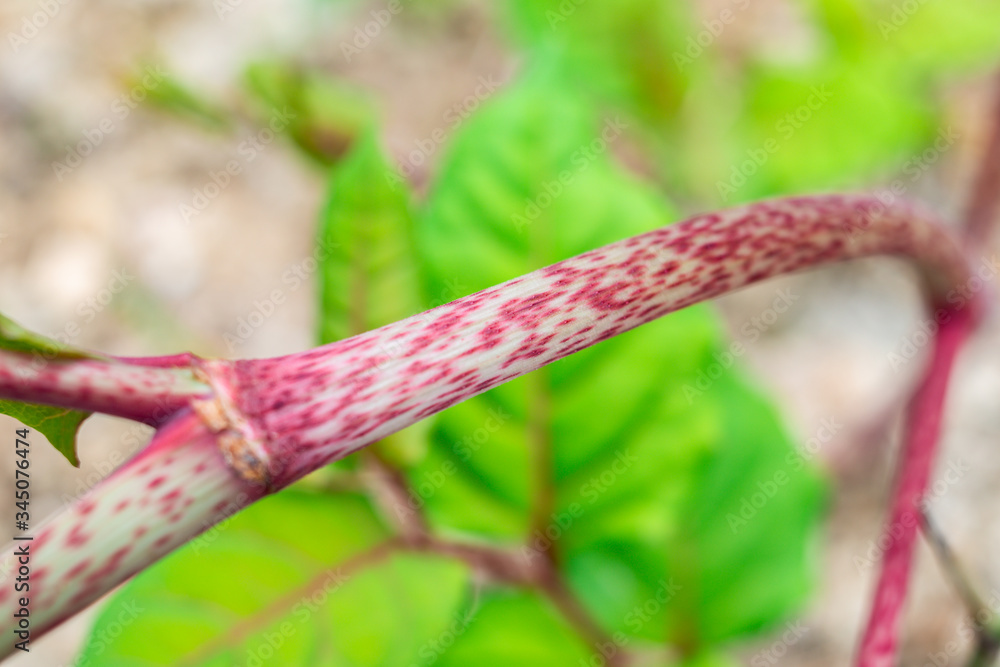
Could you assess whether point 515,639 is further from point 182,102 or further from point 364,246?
point 182,102

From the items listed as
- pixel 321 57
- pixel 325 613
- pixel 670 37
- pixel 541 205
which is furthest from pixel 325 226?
pixel 321 57

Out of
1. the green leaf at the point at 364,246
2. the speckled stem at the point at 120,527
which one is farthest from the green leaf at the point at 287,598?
the speckled stem at the point at 120,527

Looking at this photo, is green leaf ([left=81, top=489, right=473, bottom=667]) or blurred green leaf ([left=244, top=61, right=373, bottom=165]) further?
blurred green leaf ([left=244, top=61, right=373, bottom=165])

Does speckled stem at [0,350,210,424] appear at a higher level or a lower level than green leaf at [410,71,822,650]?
higher

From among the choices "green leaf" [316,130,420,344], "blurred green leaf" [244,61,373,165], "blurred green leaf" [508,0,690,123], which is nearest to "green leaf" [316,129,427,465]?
"green leaf" [316,130,420,344]

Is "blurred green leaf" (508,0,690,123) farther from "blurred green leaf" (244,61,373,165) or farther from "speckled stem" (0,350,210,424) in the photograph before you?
"speckled stem" (0,350,210,424)

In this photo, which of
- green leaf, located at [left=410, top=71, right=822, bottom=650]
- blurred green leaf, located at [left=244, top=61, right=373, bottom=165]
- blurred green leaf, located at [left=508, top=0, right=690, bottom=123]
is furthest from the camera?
blurred green leaf, located at [left=508, top=0, right=690, bottom=123]

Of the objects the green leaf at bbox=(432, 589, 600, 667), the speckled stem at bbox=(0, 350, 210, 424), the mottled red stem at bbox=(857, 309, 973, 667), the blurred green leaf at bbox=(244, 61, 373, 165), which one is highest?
the blurred green leaf at bbox=(244, 61, 373, 165)
